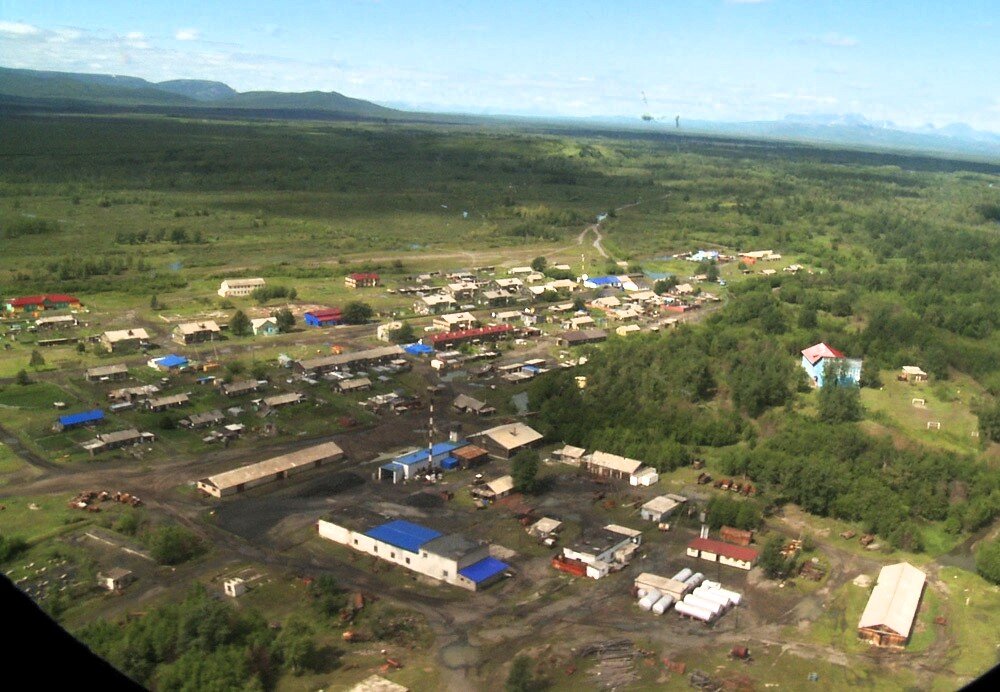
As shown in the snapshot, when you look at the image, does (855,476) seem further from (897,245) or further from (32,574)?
(897,245)

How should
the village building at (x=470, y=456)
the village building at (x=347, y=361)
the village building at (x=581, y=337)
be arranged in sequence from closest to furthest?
the village building at (x=470, y=456), the village building at (x=347, y=361), the village building at (x=581, y=337)

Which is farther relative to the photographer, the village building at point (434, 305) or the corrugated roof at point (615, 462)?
the village building at point (434, 305)

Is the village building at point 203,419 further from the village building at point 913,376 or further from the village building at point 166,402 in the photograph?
the village building at point 913,376

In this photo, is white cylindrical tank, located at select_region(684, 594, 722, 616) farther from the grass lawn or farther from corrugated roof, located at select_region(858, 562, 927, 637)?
the grass lawn

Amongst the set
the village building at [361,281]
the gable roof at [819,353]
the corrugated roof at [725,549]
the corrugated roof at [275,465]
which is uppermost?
the gable roof at [819,353]

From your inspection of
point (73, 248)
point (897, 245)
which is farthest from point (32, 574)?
point (897, 245)

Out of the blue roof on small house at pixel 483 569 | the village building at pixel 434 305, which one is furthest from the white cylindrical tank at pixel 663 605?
the village building at pixel 434 305

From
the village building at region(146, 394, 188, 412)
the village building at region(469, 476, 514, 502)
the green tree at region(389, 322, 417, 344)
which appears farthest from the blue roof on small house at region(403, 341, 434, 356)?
the village building at region(469, 476, 514, 502)
